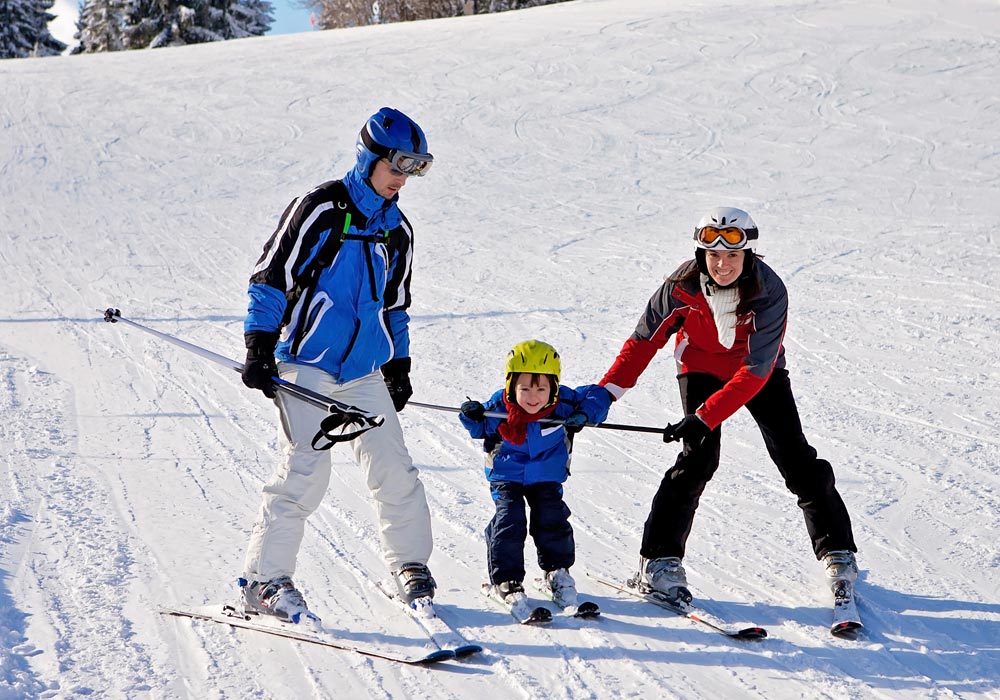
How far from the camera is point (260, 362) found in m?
3.86

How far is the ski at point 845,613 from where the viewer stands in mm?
3979

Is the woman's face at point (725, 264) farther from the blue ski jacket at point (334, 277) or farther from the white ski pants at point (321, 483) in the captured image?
the white ski pants at point (321, 483)

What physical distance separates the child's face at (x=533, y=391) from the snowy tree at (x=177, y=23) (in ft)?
113

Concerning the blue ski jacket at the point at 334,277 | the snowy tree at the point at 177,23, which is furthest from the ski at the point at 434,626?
the snowy tree at the point at 177,23

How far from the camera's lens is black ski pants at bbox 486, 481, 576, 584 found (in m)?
4.30

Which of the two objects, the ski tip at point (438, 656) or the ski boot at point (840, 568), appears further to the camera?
the ski boot at point (840, 568)

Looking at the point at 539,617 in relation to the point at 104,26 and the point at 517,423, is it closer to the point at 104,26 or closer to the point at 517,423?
the point at 517,423

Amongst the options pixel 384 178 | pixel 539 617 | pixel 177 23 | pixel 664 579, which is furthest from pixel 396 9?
pixel 539 617

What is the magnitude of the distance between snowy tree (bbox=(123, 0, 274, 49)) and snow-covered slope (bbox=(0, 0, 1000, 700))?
1340cm

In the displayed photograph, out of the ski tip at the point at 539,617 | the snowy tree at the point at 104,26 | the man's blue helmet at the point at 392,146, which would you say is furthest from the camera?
the snowy tree at the point at 104,26

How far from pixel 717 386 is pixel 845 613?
107 centimetres

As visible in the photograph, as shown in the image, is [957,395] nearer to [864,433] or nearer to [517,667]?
[864,433]

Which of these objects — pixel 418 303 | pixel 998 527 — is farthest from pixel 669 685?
pixel 418 303

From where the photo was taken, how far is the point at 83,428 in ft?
21.9
